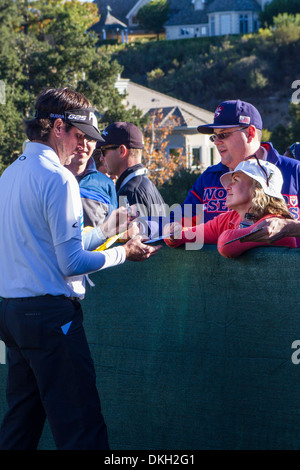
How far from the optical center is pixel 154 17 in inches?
4419

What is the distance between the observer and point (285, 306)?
349 centimetres

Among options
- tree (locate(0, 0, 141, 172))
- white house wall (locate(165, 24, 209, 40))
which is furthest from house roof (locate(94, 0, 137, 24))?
tree (locate(0, 0, 141, 172))

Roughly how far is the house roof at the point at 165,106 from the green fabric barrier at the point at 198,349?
46.7m

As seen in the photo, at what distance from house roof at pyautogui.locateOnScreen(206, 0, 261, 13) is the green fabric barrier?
108 m

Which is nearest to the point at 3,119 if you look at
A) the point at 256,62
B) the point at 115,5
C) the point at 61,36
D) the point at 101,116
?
the point at 101,116

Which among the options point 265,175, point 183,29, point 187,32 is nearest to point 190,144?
point 265,175

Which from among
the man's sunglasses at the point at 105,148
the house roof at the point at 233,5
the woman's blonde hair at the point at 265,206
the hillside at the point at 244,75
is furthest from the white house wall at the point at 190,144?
the house roof at the point at 233,5

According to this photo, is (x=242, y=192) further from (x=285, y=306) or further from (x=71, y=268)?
(x=71, y=268)

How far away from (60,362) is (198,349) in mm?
853

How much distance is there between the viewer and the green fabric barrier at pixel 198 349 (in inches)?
138

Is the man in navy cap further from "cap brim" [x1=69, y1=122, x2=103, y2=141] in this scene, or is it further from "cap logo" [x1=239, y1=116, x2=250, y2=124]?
"cap brim" [x1=69, y1=122, x2=103, y2=141]

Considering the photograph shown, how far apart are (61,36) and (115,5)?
8492 cm

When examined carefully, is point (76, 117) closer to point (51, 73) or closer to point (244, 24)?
point (51, 73)

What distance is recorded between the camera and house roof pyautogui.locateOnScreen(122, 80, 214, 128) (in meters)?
51.0
